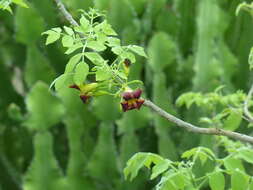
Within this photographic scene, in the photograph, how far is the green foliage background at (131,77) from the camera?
2266 millimetres

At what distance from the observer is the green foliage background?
2266mm

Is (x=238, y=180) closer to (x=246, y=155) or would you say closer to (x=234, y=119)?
(x=246, y=155)

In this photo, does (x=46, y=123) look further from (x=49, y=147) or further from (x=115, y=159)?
(x=115, y=159)

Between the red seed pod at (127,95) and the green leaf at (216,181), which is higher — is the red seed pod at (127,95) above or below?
above

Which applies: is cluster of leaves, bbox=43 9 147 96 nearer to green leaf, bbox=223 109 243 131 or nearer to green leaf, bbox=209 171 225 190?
green leaf, bbox=209 171 225 190

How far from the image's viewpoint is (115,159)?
2309mm

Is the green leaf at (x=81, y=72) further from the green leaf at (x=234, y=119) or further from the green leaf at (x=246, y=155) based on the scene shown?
the green leaf at (x=234, y=119)

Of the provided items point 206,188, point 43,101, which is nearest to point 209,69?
point 206,188

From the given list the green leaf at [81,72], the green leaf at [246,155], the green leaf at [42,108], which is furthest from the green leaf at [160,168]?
the green leaf at [42,108]

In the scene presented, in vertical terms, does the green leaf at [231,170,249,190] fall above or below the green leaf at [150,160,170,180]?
below

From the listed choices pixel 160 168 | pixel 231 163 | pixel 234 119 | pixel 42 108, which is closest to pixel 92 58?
pixel 160 168

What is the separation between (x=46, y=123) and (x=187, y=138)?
574 millimetres

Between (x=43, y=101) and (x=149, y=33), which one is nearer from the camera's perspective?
(x=43, y=101)

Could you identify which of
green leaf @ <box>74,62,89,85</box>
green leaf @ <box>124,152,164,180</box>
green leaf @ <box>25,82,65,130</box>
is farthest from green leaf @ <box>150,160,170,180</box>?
green leaf @ <box>25,82,65,130</box>
